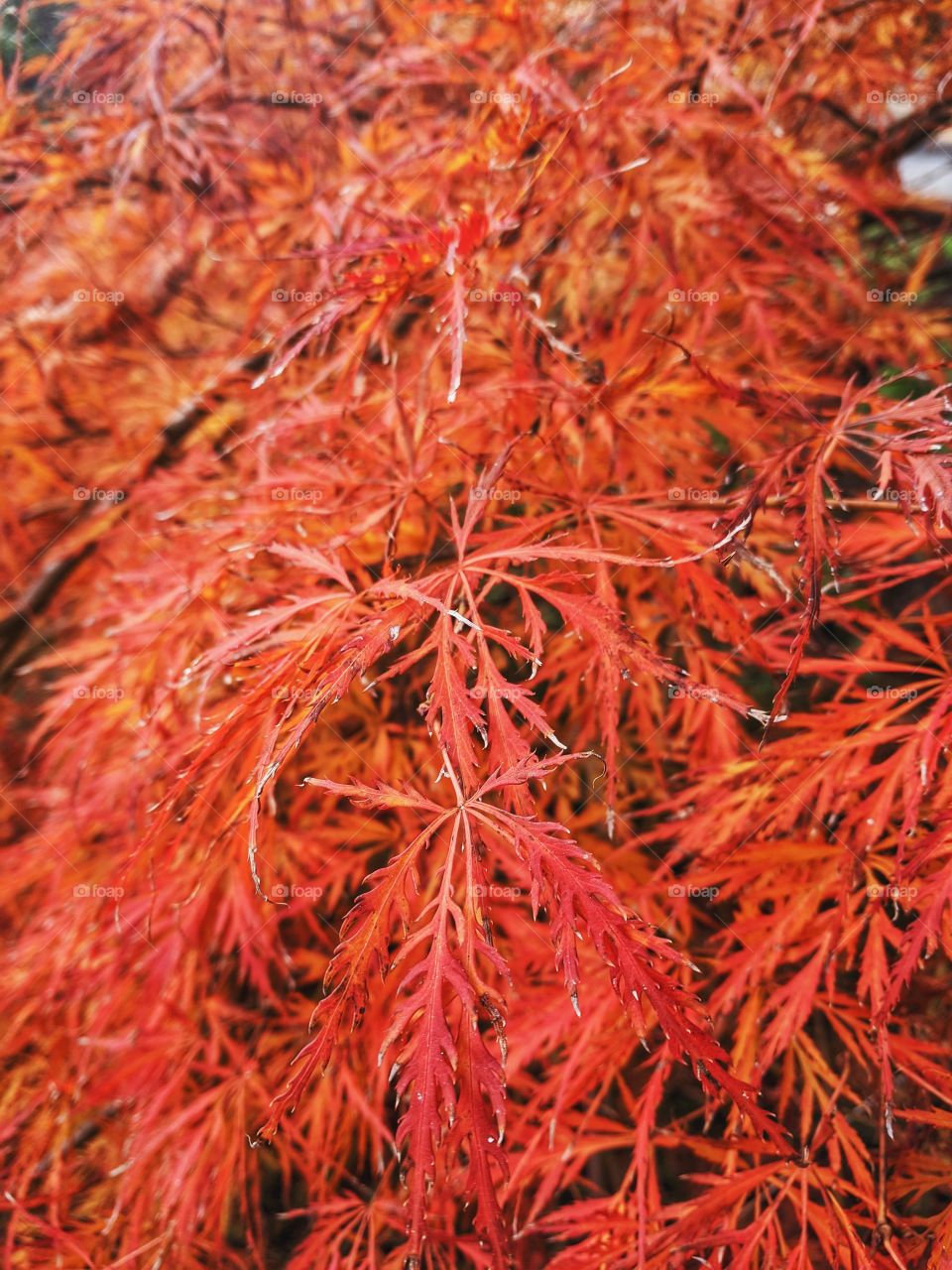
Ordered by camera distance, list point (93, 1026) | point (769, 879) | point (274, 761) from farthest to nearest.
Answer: point (93, 1026) → point (769, 879) → point (274, 761)

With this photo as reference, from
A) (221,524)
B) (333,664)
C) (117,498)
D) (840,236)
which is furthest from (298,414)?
(840,236)

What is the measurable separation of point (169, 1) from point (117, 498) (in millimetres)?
881

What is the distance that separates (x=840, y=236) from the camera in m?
1.66

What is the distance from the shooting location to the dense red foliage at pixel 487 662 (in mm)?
766

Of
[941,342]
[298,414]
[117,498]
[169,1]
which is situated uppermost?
[169,1]

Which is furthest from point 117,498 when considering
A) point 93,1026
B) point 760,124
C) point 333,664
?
point 760,124

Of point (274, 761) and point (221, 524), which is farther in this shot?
point (221, 524)

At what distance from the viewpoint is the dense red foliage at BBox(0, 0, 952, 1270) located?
77 cm

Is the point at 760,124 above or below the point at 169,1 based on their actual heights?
below

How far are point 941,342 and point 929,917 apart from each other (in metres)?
1.63

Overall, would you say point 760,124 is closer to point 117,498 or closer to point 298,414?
point 298,414

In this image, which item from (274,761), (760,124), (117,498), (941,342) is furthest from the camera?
(941,342)

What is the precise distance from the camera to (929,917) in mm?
737

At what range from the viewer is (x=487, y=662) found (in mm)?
750
